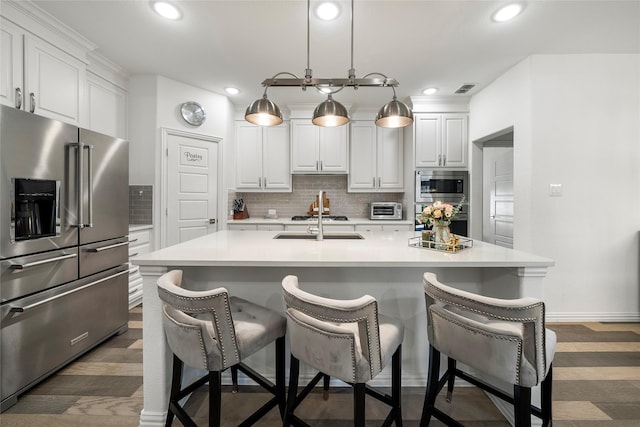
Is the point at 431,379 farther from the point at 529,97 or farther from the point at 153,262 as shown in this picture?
the point at 529,97

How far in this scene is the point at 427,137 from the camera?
4004 millimetres

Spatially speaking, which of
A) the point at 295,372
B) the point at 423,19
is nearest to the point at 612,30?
the point at 423,19

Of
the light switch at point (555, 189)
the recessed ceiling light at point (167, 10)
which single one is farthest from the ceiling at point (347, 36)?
the light switch at point (555, 189)

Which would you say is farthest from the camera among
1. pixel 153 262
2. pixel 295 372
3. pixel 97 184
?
pixel 97 184

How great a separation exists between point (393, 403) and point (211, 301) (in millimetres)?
945

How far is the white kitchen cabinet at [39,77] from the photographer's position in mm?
2092

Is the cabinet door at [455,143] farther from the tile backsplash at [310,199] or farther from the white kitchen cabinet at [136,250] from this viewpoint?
the white kitchen cabinet at [136,250]

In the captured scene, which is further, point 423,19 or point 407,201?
point 407,201

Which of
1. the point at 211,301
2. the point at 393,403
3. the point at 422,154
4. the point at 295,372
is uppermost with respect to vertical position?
the point at 422,154

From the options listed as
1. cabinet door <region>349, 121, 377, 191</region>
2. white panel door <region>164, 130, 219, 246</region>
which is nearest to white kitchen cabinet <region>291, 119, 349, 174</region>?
cabinet door <region>349, 121, 377, 191</region>

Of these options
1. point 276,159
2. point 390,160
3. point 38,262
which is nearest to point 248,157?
point 276,159

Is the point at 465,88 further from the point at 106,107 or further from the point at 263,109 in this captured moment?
the point at 106,107

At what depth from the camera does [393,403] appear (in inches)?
53.5

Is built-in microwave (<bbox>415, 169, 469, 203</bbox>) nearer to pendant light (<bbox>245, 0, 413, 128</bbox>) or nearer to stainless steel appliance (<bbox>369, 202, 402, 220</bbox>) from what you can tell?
stainless steel appliance (<bbox>369, 202, 402, 220</bbox>)
